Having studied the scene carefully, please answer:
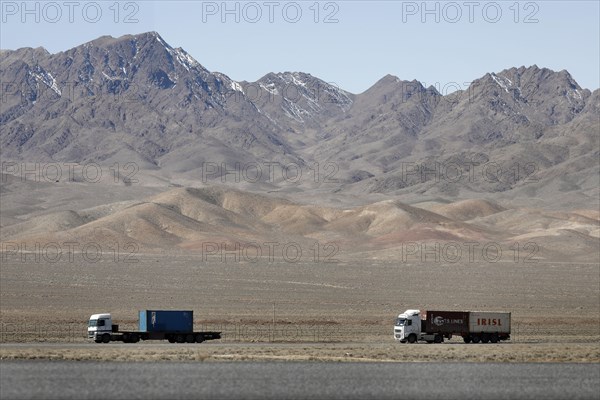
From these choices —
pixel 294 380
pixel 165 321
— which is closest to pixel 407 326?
pixel 165 321

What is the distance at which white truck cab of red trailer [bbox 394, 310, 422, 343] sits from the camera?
5991 cm

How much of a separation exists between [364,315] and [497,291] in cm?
2721

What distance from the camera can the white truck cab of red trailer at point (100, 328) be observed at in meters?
57.8

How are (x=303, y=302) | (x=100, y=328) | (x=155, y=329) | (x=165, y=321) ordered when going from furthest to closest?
(x=303, y=302) < (x=165, y=321) < (x=155, y=329) < (x=100, y=328)

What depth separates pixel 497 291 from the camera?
103 metres

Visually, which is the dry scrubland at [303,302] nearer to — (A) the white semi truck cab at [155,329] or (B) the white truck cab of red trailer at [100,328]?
(A) the white semi truck cab at [155,329]

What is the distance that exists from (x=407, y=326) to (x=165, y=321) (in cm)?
1221

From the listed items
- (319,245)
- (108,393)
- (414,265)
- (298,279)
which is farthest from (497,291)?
(319,245)

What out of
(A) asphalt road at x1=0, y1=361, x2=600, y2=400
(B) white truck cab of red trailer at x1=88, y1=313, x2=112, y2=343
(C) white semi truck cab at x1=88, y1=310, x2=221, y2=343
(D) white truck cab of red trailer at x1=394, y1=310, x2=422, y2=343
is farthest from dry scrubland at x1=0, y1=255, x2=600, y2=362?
(A) asphalt road at x1=0, y1=361, x2=600, y2=400

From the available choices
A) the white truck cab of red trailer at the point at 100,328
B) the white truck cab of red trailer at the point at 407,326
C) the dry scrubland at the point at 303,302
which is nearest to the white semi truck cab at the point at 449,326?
the white truck cab of red trailer at the point at 407,326

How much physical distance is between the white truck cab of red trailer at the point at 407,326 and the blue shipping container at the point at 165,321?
417 inches

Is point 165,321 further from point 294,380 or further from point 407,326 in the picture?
point 294,380

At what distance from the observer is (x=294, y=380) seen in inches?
1703

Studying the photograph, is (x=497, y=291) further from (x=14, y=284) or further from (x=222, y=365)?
(x=222, y=365)
